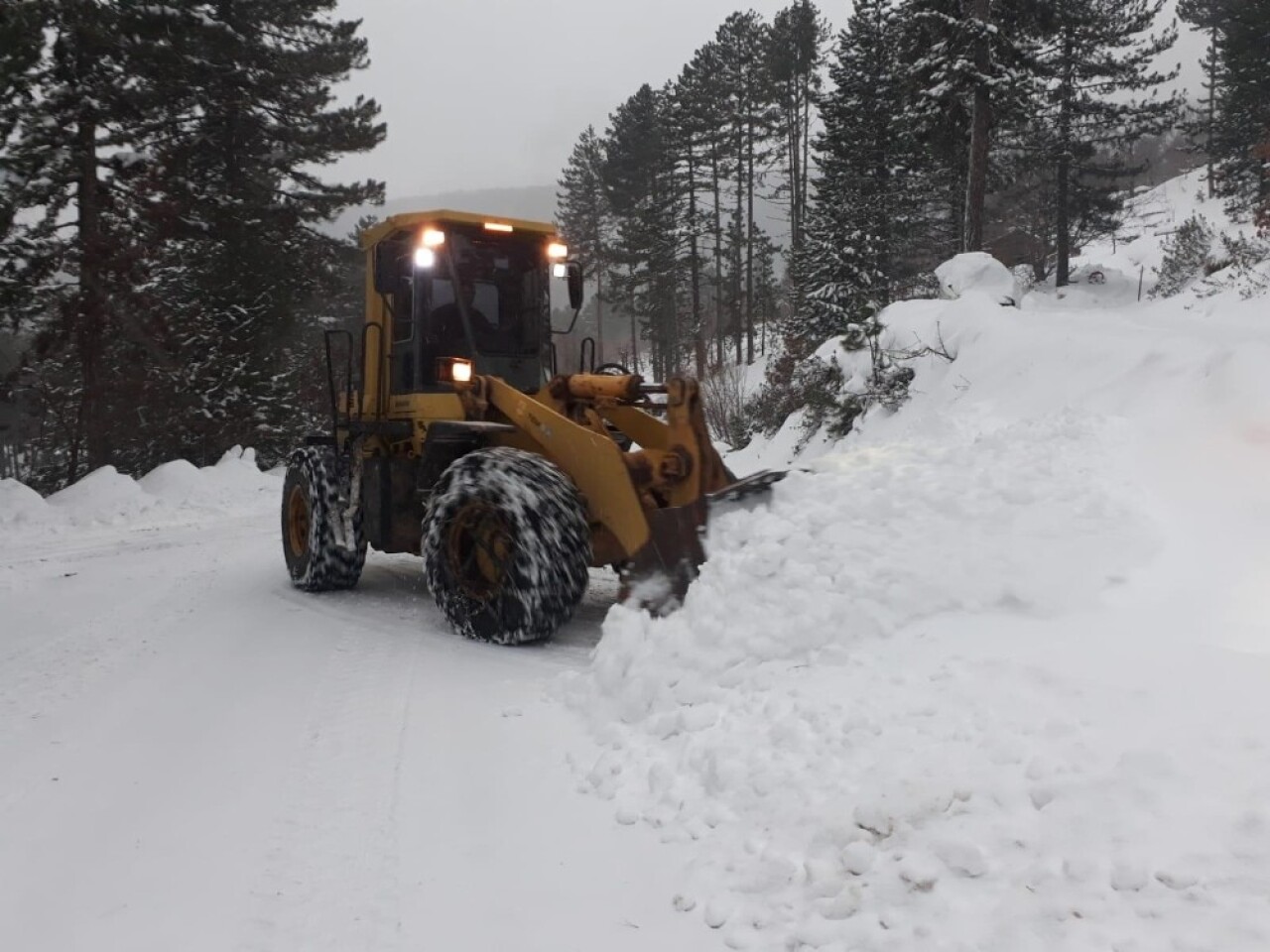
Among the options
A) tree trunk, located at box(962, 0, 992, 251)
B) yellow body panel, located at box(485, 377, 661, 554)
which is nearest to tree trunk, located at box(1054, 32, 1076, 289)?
tree trunk, located at box(962, 0, 992, 251)

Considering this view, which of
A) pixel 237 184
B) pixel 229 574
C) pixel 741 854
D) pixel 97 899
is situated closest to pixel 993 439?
pixel 741 854

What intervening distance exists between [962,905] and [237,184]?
22.5 meters

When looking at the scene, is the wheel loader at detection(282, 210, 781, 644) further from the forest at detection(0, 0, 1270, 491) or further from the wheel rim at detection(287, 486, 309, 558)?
the forest at detection(0, 0, 1270, 491)

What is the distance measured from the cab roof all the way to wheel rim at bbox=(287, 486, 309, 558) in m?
2.50

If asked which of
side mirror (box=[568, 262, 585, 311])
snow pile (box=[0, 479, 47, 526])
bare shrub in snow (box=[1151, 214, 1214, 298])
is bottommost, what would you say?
snow pile (box=[0, 479, 47, 526])

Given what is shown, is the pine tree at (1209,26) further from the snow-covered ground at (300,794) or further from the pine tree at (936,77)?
the snow-covered ground at (300,794)

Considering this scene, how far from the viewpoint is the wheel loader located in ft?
17.7

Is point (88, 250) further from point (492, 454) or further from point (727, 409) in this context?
point (492, 454)

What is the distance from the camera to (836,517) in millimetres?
4613

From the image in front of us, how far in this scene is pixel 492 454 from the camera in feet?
18.9

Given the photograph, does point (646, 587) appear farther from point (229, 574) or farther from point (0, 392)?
point (0, 392)

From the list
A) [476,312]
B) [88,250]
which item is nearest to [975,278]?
[476,312]

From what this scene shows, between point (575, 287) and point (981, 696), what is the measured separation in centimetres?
502

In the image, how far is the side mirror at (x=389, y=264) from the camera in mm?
6820
